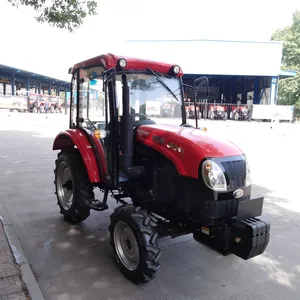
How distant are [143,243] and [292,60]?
3886 centimetres

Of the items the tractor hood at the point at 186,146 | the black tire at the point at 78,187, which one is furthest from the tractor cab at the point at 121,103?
the black tire at the point at 78,187

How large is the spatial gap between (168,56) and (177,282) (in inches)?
1008

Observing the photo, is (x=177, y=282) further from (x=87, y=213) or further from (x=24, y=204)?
(x=24, y=204)

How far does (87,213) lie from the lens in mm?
4371

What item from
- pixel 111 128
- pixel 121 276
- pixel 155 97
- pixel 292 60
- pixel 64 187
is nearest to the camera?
pixel 121 276

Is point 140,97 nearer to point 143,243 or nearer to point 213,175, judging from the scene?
point 213,175

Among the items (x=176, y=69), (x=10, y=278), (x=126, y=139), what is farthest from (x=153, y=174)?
(x=10, y=278)

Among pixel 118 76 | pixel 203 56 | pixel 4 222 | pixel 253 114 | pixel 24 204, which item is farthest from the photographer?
pixel 203 56

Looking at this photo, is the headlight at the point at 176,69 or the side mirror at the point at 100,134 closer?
the side mirror at the point at 100,134

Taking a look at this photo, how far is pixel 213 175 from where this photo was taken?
2799mm

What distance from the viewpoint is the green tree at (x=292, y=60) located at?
35.2 meters

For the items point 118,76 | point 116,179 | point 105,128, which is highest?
point 118,76

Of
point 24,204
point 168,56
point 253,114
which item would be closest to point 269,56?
point 253,114

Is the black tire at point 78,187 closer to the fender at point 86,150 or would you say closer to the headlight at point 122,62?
the fender at point 86,150
